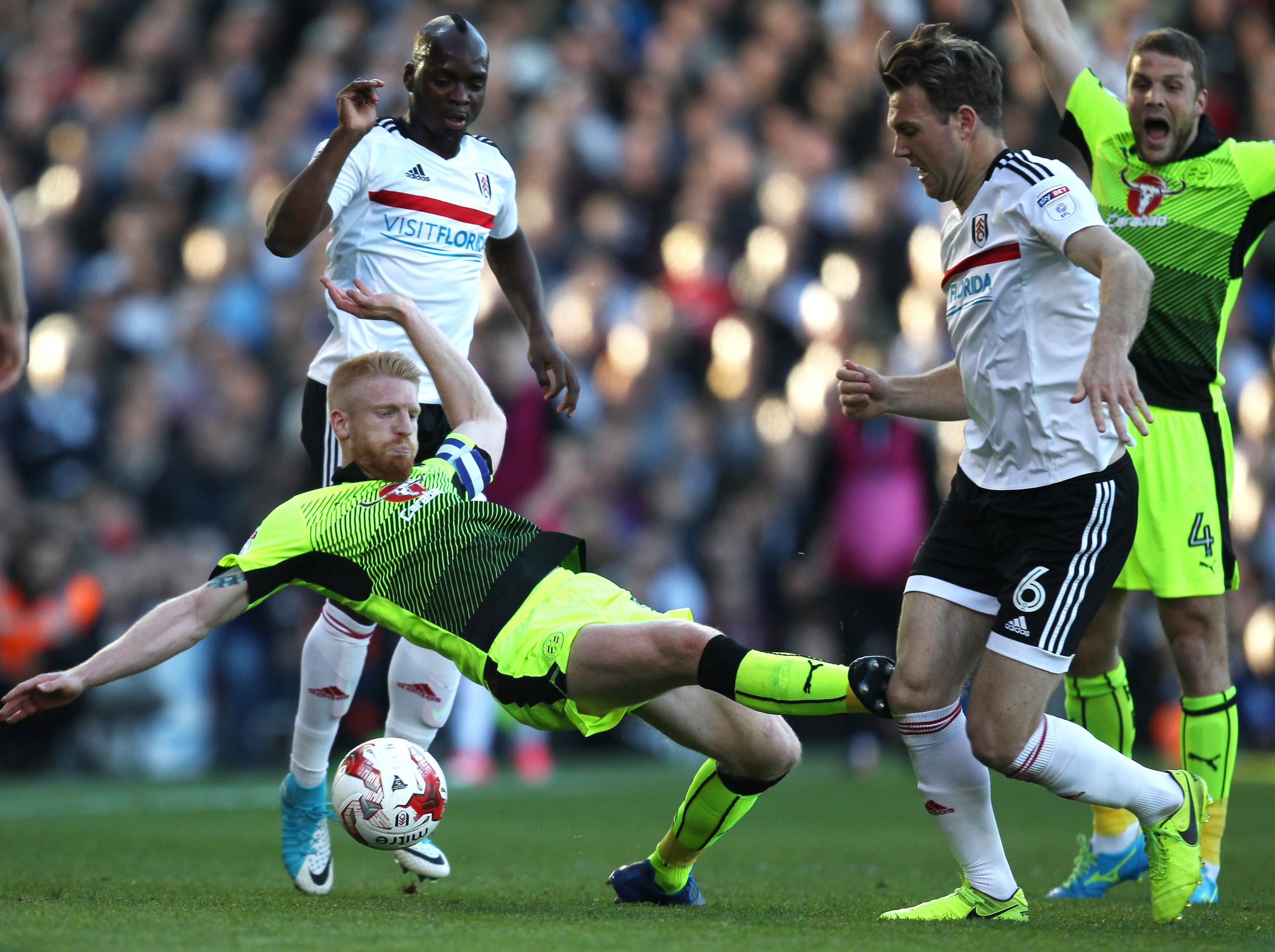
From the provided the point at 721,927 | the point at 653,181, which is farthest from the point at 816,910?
the point at 653,181

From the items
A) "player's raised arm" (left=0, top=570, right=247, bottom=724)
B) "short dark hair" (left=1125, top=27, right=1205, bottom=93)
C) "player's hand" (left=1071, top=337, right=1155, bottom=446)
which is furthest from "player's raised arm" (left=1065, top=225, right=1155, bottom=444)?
"player's raised arm" (left=0, top=570, right=247, bottom=724)

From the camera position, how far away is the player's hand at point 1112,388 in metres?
4.47

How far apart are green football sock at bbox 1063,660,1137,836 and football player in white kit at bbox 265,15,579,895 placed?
2244mm

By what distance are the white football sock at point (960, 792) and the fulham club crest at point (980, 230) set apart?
1362mm

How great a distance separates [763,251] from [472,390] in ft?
26.8

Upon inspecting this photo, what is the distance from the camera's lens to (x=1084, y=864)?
6.00m

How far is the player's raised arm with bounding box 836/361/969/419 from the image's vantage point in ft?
18.0

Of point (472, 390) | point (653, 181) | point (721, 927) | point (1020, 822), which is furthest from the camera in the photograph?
point (653, 181)

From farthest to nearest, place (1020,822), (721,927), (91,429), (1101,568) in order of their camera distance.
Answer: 1. (91,429)
2. (1020,822)
3. (1101,568)
4. (721,927)

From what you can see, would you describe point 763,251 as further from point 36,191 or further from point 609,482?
point 36,191

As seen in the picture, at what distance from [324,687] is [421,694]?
343 mm

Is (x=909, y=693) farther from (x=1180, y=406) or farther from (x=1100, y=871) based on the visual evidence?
(x=1180, y=406)

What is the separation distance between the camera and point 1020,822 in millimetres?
8547

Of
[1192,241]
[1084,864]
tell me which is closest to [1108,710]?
[1084,864]
